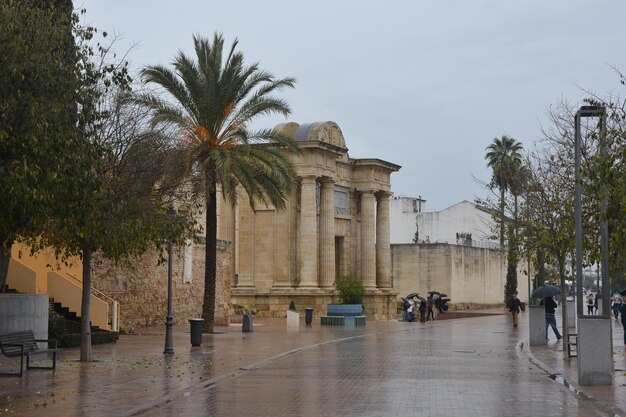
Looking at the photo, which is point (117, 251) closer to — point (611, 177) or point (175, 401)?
point (175, 401)

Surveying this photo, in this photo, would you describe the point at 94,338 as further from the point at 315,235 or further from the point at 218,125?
the point at 315,235

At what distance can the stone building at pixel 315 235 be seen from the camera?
51688 millimetres

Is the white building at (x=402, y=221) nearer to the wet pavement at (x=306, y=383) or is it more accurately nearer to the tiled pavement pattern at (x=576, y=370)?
the tiled pavement pattern at (x=576, y=370)

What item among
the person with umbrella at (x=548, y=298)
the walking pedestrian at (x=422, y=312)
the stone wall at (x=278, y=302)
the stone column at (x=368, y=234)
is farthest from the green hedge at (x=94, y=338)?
the stone column at (x=368, y=234)

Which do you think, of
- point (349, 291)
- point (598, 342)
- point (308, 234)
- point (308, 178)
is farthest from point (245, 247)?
point (598, 342)

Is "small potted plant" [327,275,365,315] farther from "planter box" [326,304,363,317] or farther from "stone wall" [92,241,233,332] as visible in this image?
"stone wall" [92,241,233,332]

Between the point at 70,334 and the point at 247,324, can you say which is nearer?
the point at 70,334

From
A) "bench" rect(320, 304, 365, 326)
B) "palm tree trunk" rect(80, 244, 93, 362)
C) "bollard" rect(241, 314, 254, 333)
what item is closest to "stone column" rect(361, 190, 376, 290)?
"bench" rect(320, 304, 365, 326)

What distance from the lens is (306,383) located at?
1720 cm

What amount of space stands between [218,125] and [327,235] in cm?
2017

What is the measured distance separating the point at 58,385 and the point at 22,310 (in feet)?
25.5

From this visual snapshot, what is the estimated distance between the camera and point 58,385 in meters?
16.4

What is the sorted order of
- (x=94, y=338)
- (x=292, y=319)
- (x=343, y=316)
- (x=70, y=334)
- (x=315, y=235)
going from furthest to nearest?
(x=315, y=235), (x=343, y=316), (x=292, y=319), (x=94, y=338), (x=70, y=334)

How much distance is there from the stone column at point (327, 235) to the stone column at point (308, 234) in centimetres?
118
